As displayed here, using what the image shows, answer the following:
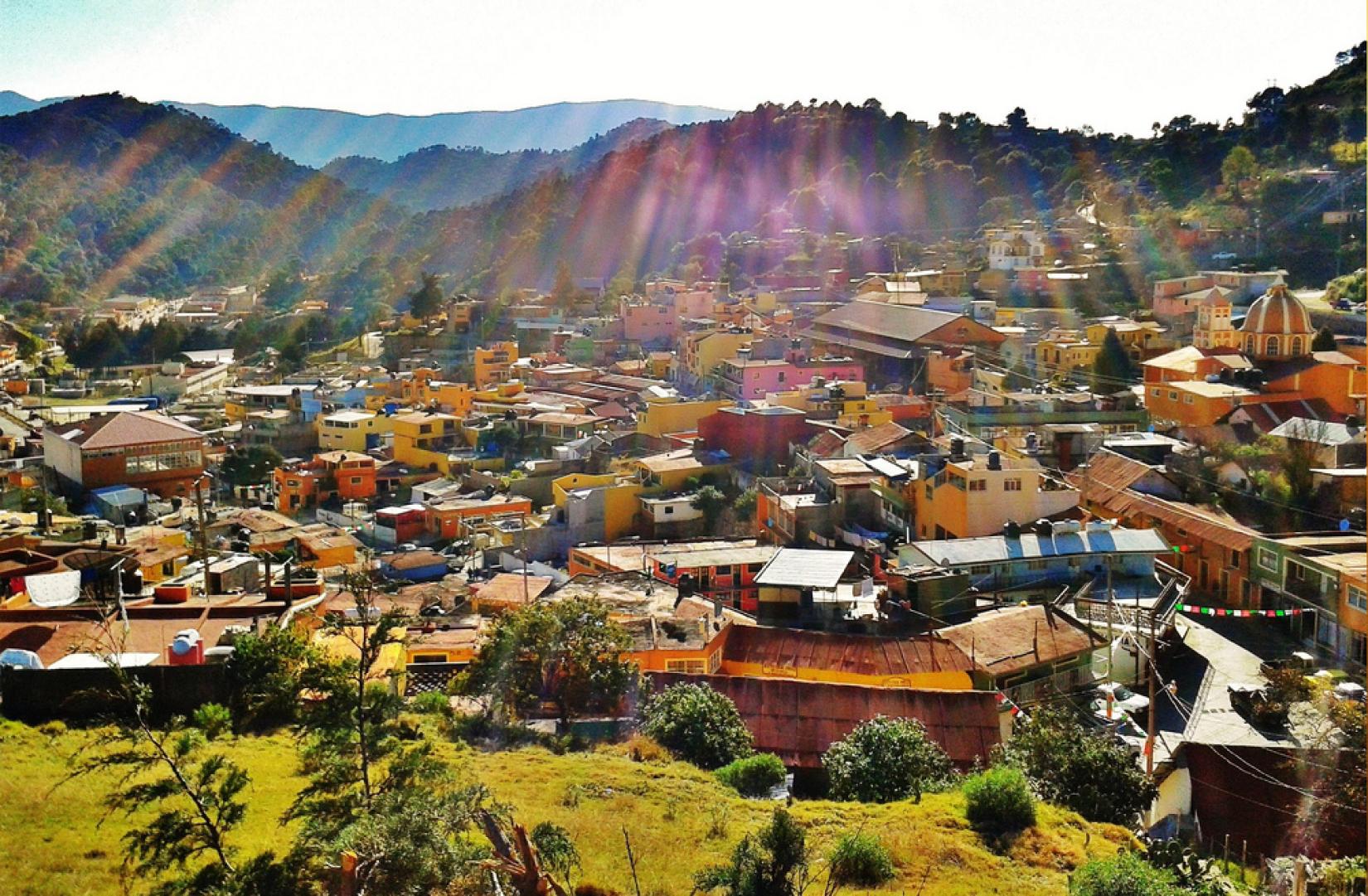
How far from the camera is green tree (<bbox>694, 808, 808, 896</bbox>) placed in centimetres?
397

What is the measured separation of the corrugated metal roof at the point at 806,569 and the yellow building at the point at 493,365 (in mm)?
12874

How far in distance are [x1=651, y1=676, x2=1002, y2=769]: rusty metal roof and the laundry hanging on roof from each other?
4062 millimetres

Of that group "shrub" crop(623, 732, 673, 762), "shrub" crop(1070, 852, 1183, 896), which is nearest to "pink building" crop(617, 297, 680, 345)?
"shrub" crop(623, 732, 673, 762)

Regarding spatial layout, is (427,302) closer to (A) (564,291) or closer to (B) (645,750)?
(A) (564,291)

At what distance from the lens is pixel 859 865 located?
4395 mm

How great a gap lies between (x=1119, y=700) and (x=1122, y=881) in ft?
13.8

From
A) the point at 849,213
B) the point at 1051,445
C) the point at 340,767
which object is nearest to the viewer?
the point at 340,767

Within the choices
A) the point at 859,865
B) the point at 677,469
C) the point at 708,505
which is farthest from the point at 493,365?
the point at 859,865

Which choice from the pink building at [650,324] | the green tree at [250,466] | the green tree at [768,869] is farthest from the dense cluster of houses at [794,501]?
the green tree at [768,869]

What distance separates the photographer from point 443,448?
1739 centimetres

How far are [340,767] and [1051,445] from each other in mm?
10439

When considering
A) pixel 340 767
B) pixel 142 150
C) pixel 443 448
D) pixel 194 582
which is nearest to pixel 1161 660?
pixel 340 767

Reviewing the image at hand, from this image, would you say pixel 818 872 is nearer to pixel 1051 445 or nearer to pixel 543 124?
pixel 1051 445

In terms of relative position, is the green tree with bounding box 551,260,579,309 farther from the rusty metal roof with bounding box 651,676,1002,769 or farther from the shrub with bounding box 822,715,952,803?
Answer: the shrub with bounding box 822,715,952,803
